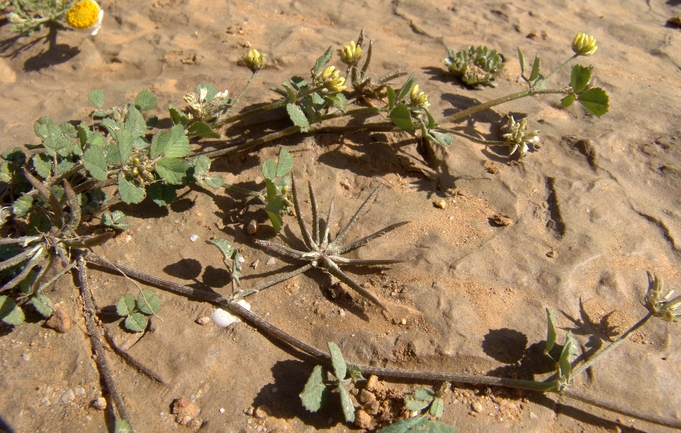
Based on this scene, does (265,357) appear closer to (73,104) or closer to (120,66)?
(73,104)

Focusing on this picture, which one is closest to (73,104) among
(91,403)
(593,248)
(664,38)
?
(91,403)

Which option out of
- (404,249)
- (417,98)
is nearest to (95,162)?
(404,249)

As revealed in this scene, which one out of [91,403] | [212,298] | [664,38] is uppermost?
[664,38]

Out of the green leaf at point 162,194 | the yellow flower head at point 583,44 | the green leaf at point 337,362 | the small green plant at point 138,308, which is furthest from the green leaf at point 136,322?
the yellow flower head at point 583,44

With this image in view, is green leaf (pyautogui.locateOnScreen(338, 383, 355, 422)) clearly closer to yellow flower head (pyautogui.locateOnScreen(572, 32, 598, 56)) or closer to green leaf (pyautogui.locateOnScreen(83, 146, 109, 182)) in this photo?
green leaf (pyautogui.locateOnScreen(83, 146, 109, 182))

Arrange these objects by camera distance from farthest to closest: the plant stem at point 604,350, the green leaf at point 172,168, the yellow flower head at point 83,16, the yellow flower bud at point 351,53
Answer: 1. the yellow flower head at point 83,16
2. the yellow flower bud at point 351,53
3. the green leaf at point 172,168
4. the plant stem at point 604,350

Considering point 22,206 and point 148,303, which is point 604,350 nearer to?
point 148,303

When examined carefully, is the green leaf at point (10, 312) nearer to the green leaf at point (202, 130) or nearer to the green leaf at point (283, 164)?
the green leaf at point (202, 130)
